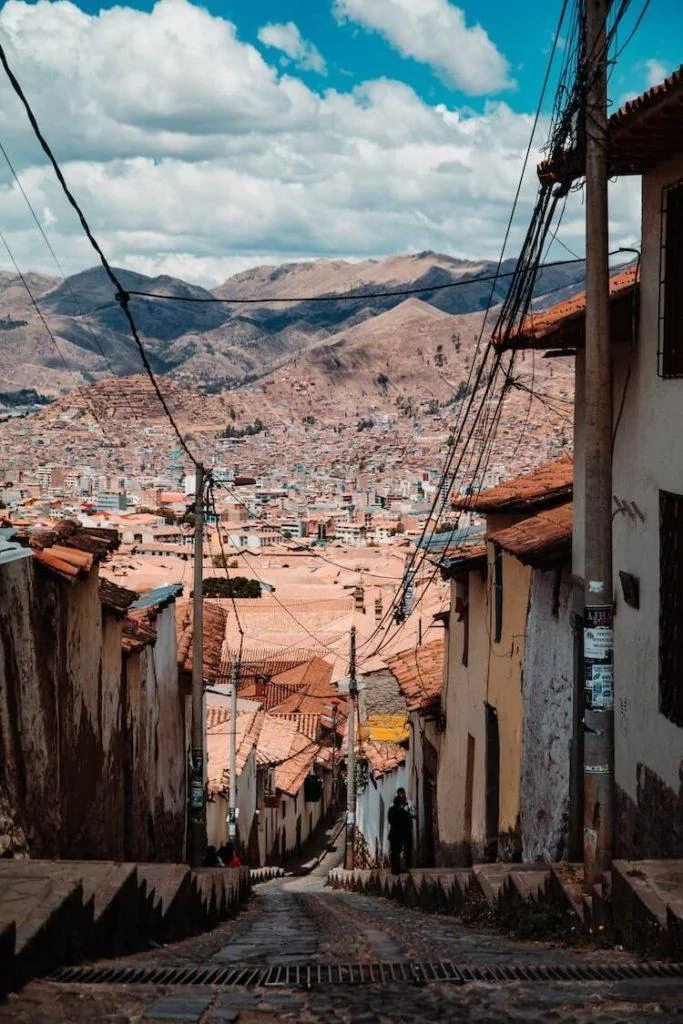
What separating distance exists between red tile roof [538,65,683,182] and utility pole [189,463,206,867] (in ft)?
29.8

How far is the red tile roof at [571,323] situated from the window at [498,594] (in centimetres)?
409

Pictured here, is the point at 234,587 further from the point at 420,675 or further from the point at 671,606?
the point at 671,606

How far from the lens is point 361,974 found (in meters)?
5.46

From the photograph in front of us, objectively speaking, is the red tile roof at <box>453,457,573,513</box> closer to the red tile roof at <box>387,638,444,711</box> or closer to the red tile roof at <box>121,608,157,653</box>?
the red tile roof at <box>121,608,157,653</box>

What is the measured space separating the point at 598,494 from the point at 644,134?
2.12 m

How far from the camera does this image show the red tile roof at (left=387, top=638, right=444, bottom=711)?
62.1ft

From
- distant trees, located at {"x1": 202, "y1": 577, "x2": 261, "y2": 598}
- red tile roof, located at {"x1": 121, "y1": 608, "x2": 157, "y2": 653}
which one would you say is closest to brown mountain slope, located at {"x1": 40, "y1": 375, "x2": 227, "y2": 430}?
distant trees, located at {"x1": 202, "y1": 577, "x2": 261, "y2": 598}

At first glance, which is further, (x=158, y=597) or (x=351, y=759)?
(x=351, y=759)

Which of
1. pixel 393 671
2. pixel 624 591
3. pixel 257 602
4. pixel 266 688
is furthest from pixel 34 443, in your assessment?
pixel 624 591

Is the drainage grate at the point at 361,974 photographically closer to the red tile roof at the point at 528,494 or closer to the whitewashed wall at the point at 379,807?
the red tile roof at the point at 528,494

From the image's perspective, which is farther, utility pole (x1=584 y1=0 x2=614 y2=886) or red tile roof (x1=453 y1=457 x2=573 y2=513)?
red tile roof (x1=453 y1=457 x2=573 y2=513)

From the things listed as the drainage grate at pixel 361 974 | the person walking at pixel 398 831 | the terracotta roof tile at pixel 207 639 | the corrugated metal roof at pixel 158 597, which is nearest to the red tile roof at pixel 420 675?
the person walking at pixel 398 831

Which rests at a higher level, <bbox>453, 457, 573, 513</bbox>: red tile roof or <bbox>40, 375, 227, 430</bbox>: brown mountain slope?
<bbox>40, 375, 227, 430</bbox>: brown mountain slope

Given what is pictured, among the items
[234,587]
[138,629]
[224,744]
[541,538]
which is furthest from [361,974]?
[234,587]
